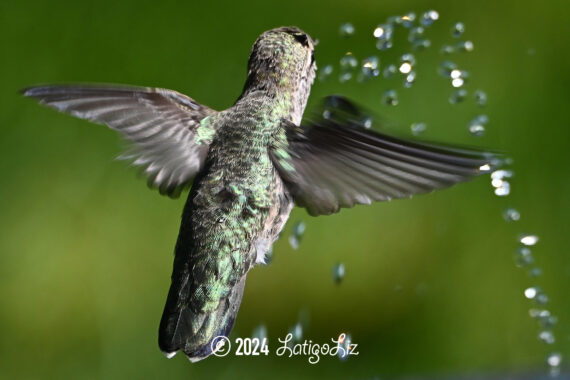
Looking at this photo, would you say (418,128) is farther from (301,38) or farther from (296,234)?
(301,38)

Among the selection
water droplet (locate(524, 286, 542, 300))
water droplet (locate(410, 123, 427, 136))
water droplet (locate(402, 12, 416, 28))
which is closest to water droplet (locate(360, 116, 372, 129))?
water droplet (locate(402, 12, 416, 28))

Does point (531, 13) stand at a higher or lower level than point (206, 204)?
higher

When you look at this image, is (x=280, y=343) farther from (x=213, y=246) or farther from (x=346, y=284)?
(x=213, y=246)

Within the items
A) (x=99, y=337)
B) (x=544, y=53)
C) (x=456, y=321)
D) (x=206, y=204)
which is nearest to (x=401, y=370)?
(x=456, y=321)

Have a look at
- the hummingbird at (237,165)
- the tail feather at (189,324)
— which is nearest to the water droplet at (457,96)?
the hummingbird at (237,165)

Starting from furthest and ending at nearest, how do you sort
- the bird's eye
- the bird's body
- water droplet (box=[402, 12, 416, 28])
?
water droplet (box=[402, 12, 416, 28]), the bird's eye, the bird's body

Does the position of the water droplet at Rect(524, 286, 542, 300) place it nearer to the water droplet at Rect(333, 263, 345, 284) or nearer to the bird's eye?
the water droplet at Rect(333, 263, 345, 284)
